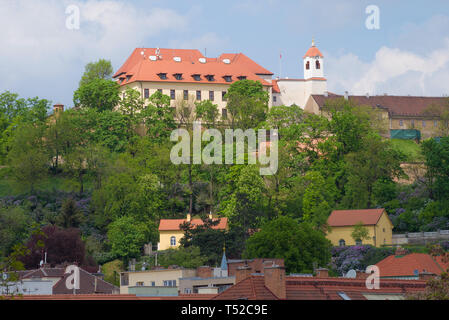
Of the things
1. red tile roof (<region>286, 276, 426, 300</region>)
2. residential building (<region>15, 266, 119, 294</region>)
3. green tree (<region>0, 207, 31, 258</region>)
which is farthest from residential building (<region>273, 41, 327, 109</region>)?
red tile roof (<region>286, 276, 426, 300</region>)

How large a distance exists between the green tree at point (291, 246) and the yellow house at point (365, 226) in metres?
9.46

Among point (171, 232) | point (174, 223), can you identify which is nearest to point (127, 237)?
point (171, 232)

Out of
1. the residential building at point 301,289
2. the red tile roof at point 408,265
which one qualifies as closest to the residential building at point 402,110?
the red tile roof at point 408,265

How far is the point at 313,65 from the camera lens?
362ft

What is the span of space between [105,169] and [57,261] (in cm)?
1739

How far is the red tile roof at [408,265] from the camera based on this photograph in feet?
176

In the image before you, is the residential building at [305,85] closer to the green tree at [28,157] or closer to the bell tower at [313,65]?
the bell tower at [313,65]

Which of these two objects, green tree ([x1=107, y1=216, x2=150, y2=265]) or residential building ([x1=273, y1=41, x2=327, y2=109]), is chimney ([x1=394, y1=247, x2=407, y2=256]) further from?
residential building ([x1=273, y1=41, x2=327, y2=109])

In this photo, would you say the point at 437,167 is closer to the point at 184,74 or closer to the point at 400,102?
the point at 184,74

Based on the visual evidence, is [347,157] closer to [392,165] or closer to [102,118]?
[392,165]

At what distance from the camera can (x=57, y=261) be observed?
213 ft

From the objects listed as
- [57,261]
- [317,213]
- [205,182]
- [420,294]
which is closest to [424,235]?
[317,213]

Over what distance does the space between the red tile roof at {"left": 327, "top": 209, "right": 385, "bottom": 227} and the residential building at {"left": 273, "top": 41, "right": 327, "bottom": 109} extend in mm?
32075

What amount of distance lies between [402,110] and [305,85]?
11.8m
